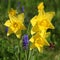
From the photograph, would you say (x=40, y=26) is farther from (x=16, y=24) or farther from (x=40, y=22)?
(x=16, y=24)

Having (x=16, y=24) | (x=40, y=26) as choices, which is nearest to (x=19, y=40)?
(x=16, y=24)

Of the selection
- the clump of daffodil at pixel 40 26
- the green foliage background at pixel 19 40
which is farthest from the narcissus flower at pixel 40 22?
the green foliage background at pixel 19 40

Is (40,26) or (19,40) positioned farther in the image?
(19,40)

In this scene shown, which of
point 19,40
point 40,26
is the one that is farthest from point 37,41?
point 19,40

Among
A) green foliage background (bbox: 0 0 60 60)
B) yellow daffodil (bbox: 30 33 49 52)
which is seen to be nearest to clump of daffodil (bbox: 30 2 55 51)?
yellow daffodil (bbox: 30 33 49 52)

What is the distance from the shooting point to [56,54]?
3.27 meters

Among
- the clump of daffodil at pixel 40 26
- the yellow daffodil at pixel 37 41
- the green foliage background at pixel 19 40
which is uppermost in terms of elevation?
the clump of daffodil at pixel 40 26

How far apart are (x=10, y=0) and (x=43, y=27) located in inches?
99.5

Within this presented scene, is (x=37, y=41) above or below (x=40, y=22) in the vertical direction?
below

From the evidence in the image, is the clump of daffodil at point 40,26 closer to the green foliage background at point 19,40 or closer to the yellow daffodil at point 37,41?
the yellow daffodil at point 37,41

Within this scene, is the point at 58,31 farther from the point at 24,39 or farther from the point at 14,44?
the point at 24,39

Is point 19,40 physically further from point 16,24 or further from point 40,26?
point 40,26

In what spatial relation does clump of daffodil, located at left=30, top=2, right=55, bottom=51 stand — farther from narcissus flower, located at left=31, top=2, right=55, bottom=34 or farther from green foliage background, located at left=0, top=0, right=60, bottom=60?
green foliage background, located at left=0, top=0, right=60, bottom=60

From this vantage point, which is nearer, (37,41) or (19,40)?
(37,41)
